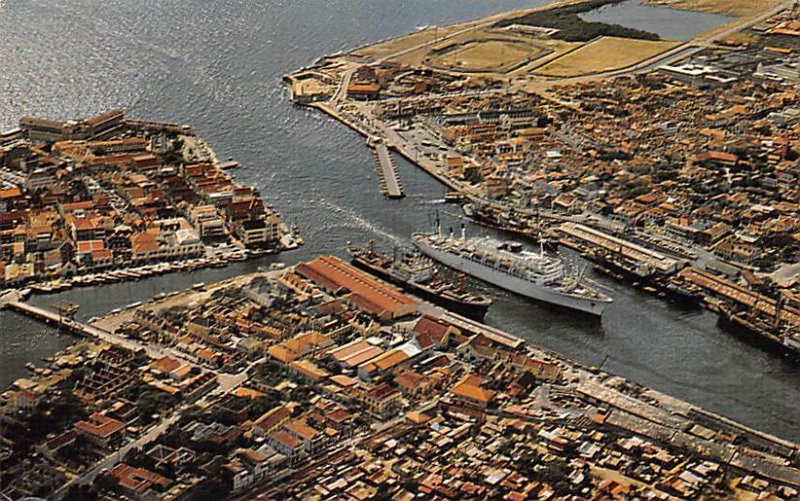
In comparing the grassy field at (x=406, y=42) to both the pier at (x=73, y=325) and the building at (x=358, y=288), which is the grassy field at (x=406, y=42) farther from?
the pier at (x=73, y=325)

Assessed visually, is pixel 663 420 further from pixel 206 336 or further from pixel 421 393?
pixel 206 336

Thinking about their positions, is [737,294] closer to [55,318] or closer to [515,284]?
[515,284]

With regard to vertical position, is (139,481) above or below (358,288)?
above

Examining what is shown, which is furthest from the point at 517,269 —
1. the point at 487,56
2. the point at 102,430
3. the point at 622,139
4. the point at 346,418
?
the point at 487,56

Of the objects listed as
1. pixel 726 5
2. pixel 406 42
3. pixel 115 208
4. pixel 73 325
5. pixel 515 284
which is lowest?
pixel 515 284

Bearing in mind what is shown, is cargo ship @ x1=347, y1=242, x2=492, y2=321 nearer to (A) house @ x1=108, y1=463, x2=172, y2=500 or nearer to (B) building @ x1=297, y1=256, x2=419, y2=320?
(B) building @ x1=297, y1=256, x2=419, y2=320

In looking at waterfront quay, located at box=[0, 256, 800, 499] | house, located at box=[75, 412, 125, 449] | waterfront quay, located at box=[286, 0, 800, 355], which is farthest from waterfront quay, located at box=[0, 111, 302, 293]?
house, located at box=[75, 412, 125, 449]

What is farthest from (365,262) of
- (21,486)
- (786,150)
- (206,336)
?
(786,150)
